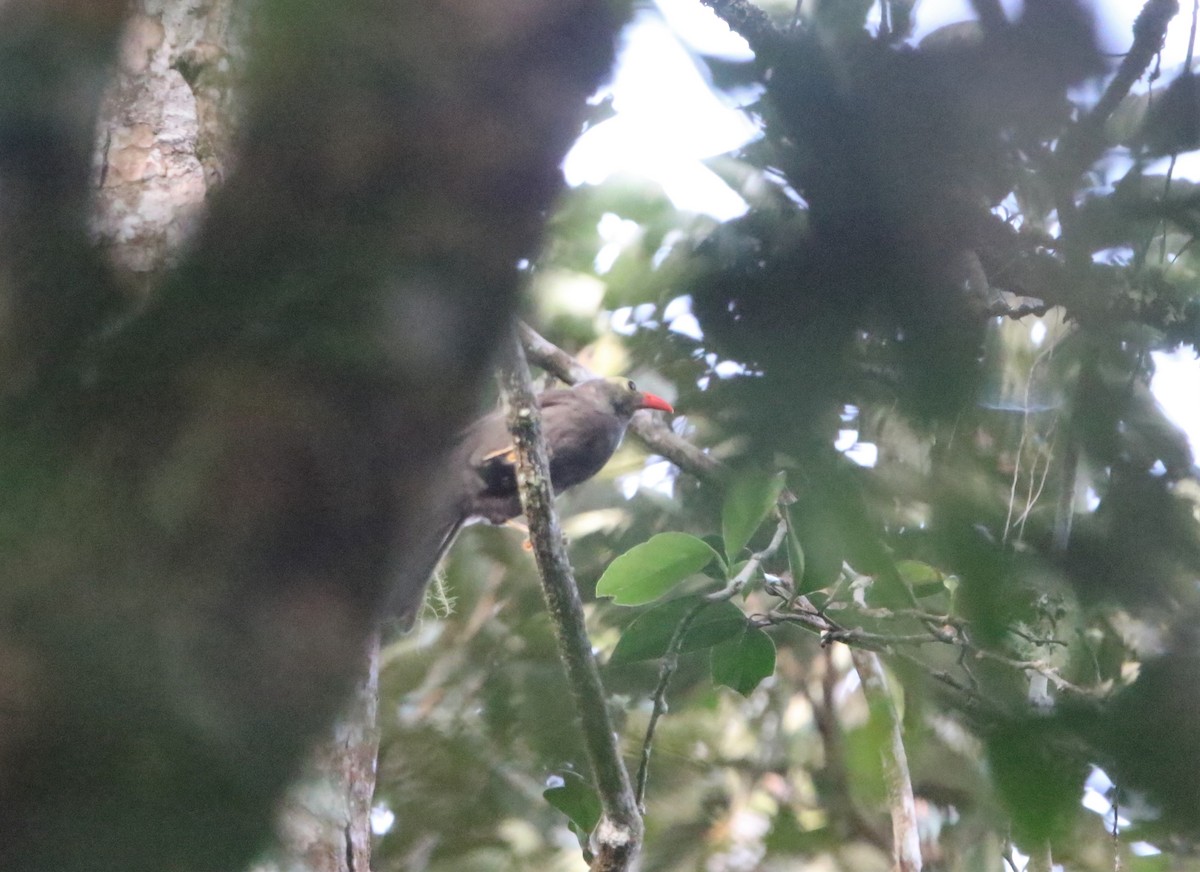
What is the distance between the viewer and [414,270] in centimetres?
86

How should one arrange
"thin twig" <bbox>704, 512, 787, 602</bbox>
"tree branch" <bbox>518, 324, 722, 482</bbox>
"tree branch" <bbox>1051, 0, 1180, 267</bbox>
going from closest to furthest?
"tree branch" <bbox>1051, 0, 1180, 267</bbox> → "thin twig" <bbox>704, 512, 787, 602</bbox> → "tree branch" <bbox>518, 324, 722, 482</bbox>

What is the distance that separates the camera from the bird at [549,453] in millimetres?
2018

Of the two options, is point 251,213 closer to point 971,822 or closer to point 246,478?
point 246,478

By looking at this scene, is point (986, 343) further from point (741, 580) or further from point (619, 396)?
point (619, 396)

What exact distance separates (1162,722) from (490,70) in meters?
0.65

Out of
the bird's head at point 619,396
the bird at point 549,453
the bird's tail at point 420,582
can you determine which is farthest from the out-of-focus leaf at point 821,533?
the bird's head at point 619,396

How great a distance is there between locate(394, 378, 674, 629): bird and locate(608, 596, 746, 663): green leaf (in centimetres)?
33

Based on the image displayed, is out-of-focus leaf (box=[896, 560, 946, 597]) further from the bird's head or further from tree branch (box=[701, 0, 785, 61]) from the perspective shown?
the bird's head

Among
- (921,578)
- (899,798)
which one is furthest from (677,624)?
(899,798)

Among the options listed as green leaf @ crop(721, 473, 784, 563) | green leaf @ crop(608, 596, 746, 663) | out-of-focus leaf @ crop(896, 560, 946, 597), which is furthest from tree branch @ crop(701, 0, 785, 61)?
green leaf @ crop(608, 596, 746, 663)

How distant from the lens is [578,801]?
6.49 ft

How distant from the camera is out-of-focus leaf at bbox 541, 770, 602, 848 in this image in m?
1.96

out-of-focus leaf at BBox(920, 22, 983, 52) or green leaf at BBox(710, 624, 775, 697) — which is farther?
green leaf at BBox(710, 624, 775, 697)

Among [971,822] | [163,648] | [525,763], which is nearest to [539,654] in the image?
[525,763]
